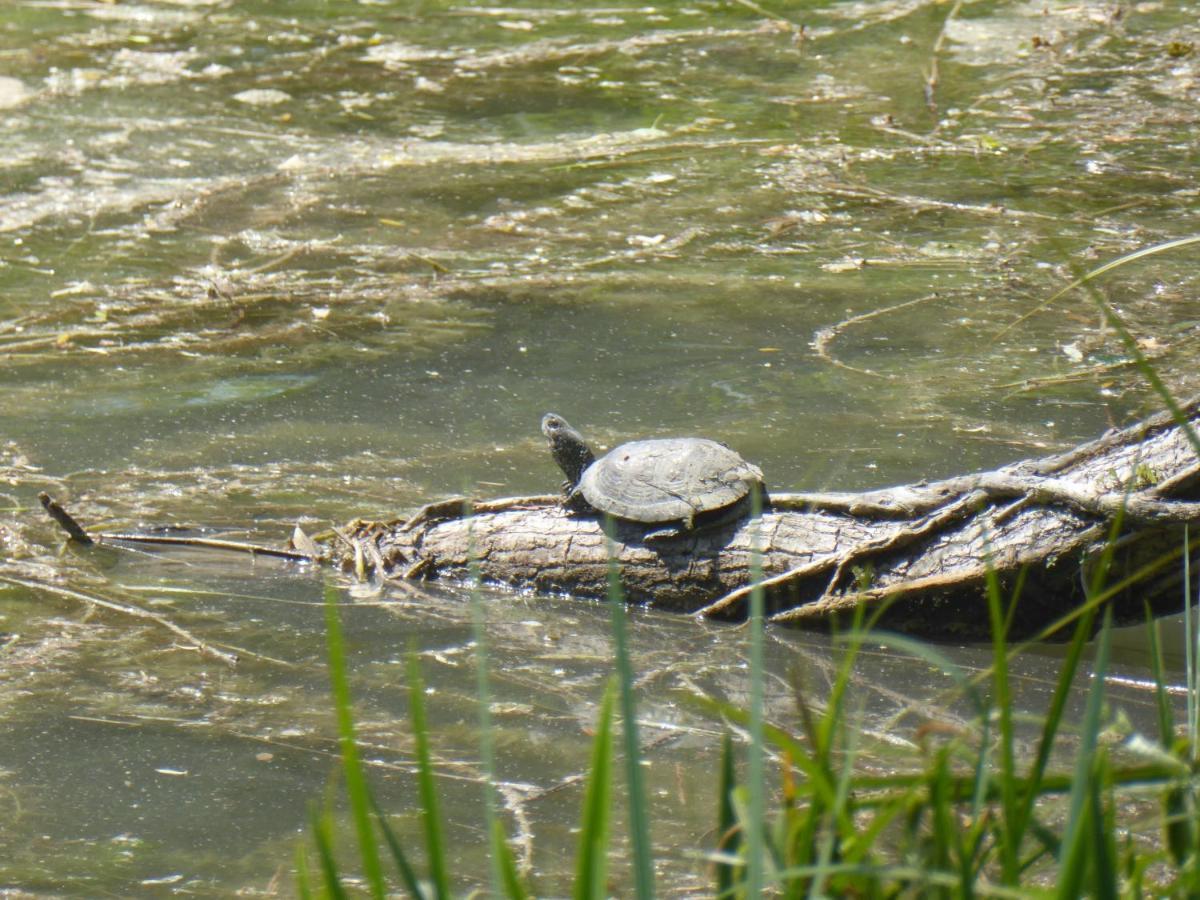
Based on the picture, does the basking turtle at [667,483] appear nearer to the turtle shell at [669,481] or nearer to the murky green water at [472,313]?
the turtle shell at [669,481]

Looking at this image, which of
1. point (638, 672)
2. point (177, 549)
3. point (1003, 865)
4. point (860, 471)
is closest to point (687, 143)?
point (860, 471)

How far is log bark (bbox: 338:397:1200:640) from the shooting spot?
4.43 metres

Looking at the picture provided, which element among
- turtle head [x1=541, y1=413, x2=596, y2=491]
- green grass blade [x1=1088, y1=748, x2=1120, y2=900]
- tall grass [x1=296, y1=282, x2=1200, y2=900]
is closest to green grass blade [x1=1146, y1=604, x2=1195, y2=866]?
tall grass [x1=296, y1=282, x2=1200, y2=900]

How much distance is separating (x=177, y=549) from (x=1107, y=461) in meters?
2.94

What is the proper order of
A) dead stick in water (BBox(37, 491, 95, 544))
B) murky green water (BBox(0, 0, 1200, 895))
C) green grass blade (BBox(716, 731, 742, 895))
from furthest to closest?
1. dead stick in water (BBox(37, 491, 95, 544))
2. murky green water (BBox(0, 0, 1200, 895))
3. green grass blade (BBox(716, 731, 742, 895))

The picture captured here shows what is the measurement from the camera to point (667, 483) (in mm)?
4805

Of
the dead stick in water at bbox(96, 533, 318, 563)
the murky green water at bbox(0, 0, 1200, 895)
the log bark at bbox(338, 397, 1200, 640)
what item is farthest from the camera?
the dead stick in water at bbox(96, 533, 318, 563)

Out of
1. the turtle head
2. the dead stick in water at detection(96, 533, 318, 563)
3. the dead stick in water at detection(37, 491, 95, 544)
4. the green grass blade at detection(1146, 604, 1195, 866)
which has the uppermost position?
the green grass blade at detection(1146, 604, 1195, 866)

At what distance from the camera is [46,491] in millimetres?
5809

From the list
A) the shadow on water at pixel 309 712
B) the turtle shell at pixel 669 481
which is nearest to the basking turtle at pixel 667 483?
the turtle shell at pixel 669 481

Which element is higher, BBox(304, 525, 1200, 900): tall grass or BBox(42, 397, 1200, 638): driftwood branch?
BBox(304, 525, 1200, 900): tall grass

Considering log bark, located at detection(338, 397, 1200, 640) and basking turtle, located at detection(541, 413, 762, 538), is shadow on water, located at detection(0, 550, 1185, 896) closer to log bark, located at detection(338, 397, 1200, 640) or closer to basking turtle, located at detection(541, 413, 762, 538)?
log bark, located at detection(338, 397, 1200, 640)

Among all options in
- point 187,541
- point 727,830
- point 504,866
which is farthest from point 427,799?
point 187,541

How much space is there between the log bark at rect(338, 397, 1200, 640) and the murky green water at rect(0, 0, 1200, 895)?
151 mm
